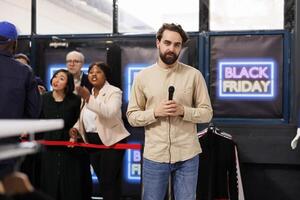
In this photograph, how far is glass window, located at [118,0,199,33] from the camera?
15.7 feet

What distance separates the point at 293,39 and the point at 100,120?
2.06 metres

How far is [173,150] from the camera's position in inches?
109

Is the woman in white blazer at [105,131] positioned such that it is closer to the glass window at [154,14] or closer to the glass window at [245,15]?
the glass window at [154,14]

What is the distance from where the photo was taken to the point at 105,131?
13.0 ft

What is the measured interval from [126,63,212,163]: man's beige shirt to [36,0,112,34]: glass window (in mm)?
2211

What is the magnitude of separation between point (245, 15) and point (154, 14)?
0.96 m

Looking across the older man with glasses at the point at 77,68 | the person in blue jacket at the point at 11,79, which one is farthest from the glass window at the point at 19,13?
the person in blue jacket at the point at 11,79

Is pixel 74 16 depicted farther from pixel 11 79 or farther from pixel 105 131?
pixel 11 79

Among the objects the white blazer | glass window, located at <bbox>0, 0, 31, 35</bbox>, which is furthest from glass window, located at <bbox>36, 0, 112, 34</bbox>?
the white blazer

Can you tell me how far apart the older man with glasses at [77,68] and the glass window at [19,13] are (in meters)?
0.82

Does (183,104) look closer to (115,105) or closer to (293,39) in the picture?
(115,105)

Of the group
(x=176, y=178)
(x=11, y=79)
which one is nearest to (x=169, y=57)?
(x=176, y=178)

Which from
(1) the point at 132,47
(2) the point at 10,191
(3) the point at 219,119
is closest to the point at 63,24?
(1) the point at 132,47

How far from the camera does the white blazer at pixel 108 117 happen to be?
3.80 meters
